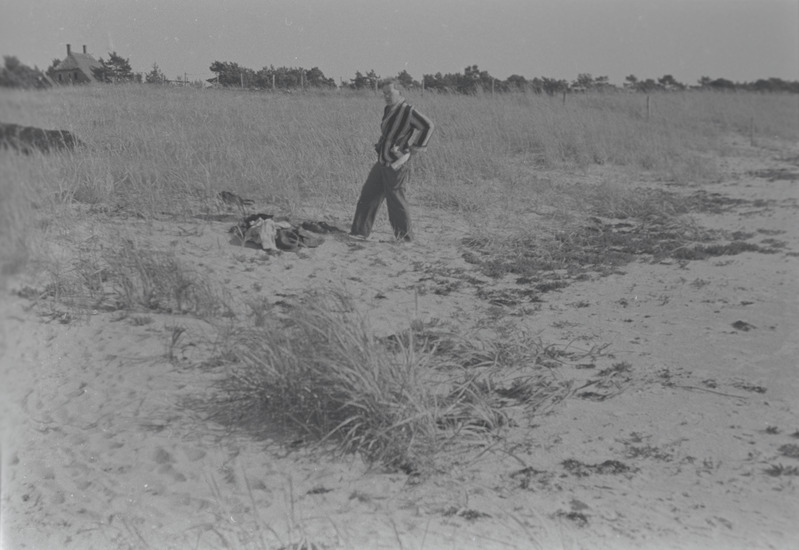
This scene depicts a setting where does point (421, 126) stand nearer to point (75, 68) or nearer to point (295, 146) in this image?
point (295, 146)

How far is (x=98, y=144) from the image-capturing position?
8.23 meters

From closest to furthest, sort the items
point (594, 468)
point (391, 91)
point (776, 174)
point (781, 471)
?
point (781, 471), point (594, 468), point (391, 91), point (776, 174)

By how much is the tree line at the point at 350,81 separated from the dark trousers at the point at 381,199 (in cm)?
81

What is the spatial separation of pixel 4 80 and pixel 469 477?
8.41ft

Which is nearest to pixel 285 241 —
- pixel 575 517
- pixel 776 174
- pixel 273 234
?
pixel 273 234

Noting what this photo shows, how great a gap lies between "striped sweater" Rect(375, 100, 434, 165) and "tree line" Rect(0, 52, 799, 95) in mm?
359

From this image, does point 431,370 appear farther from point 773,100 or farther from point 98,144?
point 773,100

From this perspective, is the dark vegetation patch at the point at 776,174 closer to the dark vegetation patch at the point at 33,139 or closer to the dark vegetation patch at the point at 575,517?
the dark vegetation patch at the point at 33,139

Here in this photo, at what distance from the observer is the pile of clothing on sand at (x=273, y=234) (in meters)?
6.61

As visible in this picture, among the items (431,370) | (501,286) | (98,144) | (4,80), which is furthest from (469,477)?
(98,144)

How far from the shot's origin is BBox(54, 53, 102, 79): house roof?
7443mm

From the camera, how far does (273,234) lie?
6.65 m

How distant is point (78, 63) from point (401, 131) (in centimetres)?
313

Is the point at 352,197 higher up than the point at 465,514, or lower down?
higher up
